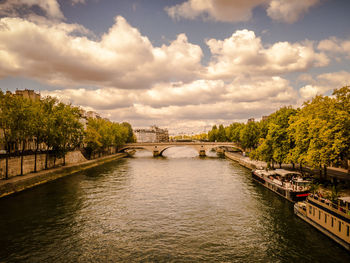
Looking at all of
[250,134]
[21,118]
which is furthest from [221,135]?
[21,118]

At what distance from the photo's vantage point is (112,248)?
744 inches

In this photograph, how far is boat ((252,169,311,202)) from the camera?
29592mm

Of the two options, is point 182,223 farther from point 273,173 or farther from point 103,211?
point 273,173

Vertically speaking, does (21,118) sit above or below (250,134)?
above

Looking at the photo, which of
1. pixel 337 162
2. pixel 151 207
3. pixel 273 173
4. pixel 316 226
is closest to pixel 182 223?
pixel 151 207

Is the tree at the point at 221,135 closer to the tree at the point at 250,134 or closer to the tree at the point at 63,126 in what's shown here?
the tree at the point at 250,134

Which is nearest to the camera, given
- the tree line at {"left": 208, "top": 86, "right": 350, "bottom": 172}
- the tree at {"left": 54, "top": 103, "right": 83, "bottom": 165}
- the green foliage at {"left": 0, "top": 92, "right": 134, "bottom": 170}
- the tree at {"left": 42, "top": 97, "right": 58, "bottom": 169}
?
the tree line at {"left": 208, "top": 86, "right": 350, "bottom": 172}

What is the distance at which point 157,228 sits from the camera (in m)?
22.8

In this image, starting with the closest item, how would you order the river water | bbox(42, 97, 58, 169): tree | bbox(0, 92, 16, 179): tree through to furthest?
the river water, bbox(0, 92, 16, 179): tree, bbox(42, 97, 58, 169): tree

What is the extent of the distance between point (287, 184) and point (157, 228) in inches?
745

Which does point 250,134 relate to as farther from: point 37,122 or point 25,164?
point 25,164

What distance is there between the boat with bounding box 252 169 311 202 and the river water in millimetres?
1120

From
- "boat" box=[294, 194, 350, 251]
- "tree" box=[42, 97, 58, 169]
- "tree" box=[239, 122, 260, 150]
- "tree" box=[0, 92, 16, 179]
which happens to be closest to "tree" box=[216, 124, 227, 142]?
"tree" box=[239, 122, 260, 150]

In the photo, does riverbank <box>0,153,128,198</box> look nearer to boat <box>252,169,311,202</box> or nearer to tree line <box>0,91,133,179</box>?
tree line <box>0,91,133,179</box>
